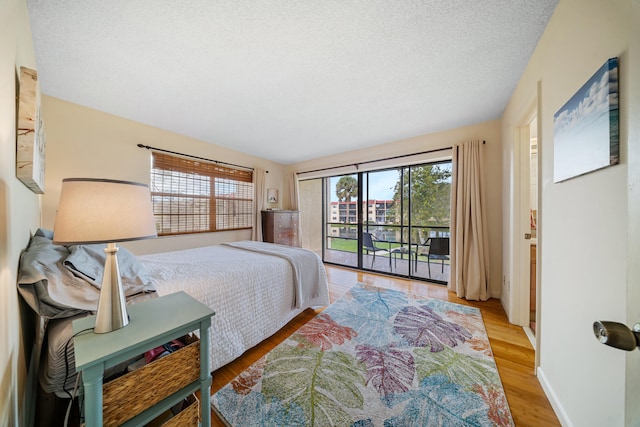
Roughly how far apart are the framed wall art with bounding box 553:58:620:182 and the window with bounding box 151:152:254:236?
4.14 metres

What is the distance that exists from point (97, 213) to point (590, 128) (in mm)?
2117

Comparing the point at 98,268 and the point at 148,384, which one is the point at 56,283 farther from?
the point at 148,384

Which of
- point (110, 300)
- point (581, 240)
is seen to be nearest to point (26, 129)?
point (110, 300)

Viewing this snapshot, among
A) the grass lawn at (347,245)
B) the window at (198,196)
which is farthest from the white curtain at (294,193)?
the grass lawn at (347,245)

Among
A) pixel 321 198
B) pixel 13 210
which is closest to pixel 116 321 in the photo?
pixel 13 210

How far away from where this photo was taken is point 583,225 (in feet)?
3.37

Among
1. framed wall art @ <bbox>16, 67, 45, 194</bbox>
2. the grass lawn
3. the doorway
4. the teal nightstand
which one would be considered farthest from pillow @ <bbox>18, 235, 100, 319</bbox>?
the grass lawn

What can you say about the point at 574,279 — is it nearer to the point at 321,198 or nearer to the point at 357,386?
the point at 357,386

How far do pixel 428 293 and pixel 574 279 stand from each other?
6.99ft

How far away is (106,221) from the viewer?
84 centimetres

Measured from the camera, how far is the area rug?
1.25 meters

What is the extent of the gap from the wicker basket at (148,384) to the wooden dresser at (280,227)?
3.33 metres

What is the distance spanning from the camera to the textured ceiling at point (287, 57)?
1276 millimetres

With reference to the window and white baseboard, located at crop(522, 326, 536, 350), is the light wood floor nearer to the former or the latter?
white baseboard, located at crop(522, 326, 536, 350)
